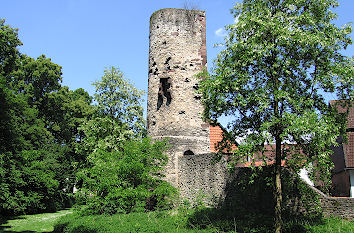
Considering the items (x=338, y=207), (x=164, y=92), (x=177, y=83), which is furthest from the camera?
(x=164, y=92)

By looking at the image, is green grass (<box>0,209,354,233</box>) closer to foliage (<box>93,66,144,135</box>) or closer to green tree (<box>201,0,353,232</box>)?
green tree (<box>201,0,353,232</box>)

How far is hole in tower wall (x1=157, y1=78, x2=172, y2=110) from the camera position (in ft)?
53.5

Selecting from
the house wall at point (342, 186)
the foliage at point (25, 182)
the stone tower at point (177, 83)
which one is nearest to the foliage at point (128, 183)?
the stone tower at point (177, 83)

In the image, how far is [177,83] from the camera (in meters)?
16.3

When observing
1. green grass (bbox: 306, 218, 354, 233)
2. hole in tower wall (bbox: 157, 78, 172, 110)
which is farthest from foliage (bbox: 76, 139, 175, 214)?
green grass (bbox: 306, 218, 354, 233)

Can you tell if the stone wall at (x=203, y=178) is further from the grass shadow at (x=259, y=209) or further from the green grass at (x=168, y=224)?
the green grass at (x=168, y=224)

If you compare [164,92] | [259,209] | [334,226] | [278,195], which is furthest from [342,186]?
[164,92]

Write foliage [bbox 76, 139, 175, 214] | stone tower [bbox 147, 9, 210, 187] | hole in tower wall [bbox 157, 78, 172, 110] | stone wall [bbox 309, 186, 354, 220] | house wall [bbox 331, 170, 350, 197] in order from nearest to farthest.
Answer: stone wall [bbox 309, 186, 354, 220]
foliage [bbox 76, 139, 175, 214]
stone tower [bbox 147, 9, 210, 187]
hole in tower wall [bbox 157, 78, 172, 110]
house wall [bbox 331, 170, 350, 197]

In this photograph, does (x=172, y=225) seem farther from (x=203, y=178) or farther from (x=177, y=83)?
(x=177, y=83)

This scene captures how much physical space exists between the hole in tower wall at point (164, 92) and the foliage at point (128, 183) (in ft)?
9.28

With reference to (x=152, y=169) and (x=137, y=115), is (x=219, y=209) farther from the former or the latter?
(x=137, y=115)

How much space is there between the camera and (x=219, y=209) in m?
12.9

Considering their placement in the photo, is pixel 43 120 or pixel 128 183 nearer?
pixel 128 183

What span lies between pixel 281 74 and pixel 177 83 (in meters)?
7.11
